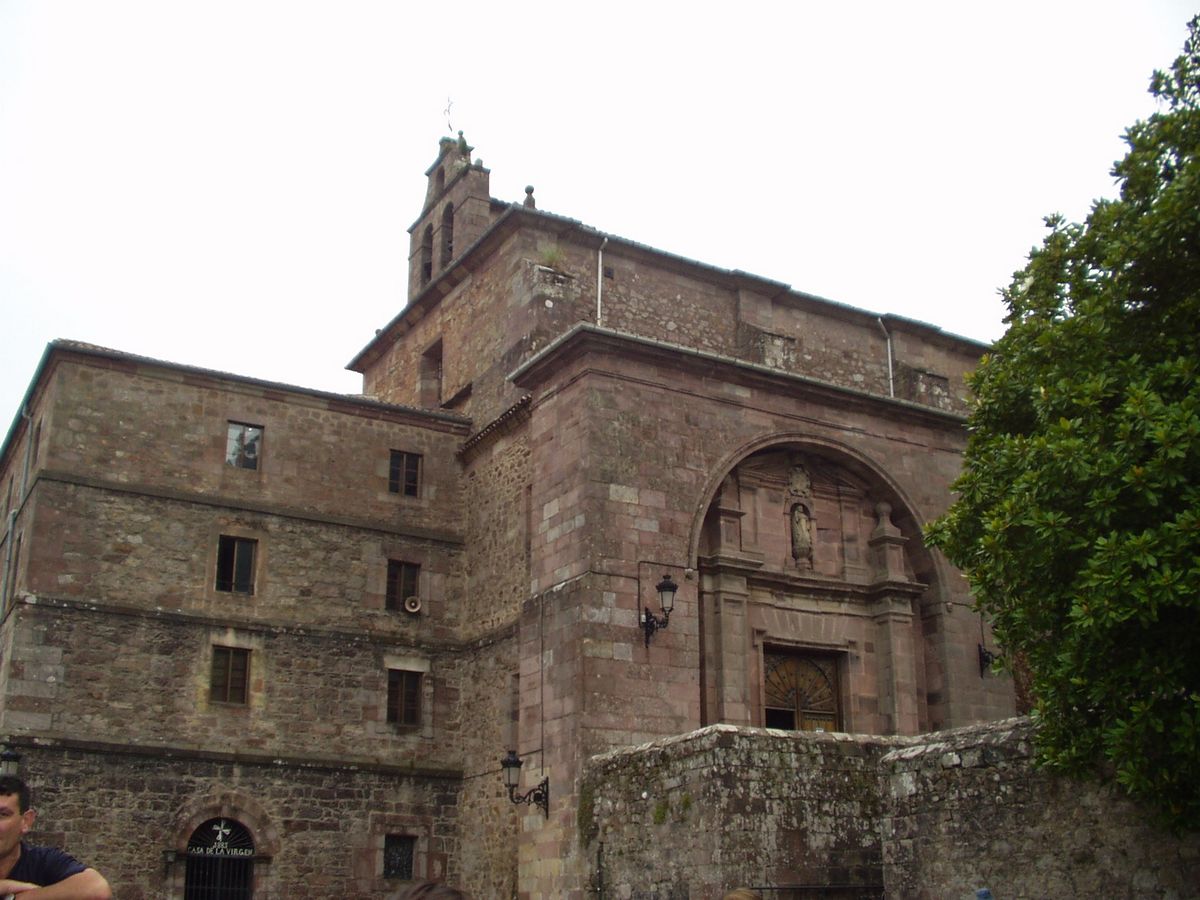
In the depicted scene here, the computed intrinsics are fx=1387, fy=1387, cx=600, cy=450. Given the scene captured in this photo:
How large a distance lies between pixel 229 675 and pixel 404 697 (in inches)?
108

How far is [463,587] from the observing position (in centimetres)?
2275

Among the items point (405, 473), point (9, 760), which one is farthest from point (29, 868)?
point (405, 473)

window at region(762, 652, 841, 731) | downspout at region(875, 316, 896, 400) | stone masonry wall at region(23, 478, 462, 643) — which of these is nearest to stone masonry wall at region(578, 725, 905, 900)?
window at region(762, 652, 841, 731)

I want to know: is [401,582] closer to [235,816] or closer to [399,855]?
[399,855]

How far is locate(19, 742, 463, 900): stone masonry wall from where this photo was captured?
19047 mm

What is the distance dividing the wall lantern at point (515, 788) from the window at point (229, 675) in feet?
15.2

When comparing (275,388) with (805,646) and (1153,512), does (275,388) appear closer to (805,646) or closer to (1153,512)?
(805,646)

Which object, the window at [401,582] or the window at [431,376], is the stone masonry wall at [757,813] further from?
the window at [431,376]

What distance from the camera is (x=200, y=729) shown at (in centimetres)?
2017

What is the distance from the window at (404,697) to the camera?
2172 cm

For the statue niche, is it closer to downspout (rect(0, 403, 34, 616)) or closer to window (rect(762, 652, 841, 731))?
window (rect(762, 652, 841, 731))

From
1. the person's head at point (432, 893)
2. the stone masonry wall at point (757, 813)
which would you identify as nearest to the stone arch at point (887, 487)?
the stone masonry wall at point (757, 813)

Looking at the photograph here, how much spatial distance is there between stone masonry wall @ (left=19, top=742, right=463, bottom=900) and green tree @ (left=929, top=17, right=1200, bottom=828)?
1154 cm

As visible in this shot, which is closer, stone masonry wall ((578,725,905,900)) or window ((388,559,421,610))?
stone masonry wall ((578,725,905,900))
